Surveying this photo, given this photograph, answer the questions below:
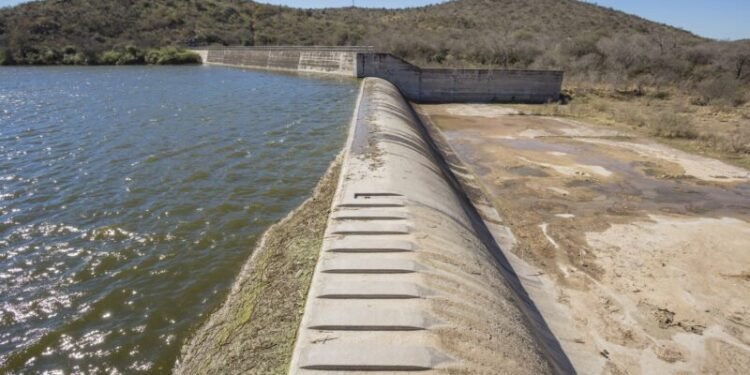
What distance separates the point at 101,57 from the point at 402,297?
5211 cm

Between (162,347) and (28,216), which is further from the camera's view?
(28,216)

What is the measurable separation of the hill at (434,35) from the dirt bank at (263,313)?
2819cm

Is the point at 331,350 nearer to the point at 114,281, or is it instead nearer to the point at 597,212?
the point at 114,281

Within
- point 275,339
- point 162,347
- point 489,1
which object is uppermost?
point 489,1

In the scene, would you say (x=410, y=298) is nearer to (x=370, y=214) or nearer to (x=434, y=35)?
(x=370, y=214)

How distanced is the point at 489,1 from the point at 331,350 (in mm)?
82132

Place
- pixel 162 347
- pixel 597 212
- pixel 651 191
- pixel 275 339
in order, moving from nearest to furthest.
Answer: pixel 275 339, pixel 162 347, pixel 597 212, pixel 651 191

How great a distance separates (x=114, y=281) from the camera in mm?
5703

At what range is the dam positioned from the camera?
12.6ft

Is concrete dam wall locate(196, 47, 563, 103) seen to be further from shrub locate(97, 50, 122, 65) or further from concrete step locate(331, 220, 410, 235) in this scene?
shrub locate(97, 50, 122, 65)

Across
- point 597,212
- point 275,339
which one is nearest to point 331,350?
point 275,339

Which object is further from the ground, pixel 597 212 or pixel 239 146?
pixel 239 146

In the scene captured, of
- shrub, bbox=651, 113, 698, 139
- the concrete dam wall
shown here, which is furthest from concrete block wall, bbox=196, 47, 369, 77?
shrub, bbox=651, 113, 698, 139

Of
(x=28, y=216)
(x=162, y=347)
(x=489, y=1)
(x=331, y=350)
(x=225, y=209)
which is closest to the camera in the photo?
(x=331, y=350)
